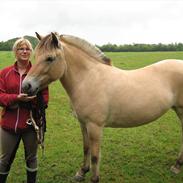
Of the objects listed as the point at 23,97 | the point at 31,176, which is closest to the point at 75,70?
the point at 23,97

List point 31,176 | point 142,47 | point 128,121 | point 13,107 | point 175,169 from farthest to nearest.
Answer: point 142,47, point 175,169, point 128,121, point 31,176, point 13,107

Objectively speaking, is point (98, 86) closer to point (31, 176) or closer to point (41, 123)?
point (41, 123)

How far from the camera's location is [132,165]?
17.8 feet

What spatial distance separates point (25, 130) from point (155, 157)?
2858 mm

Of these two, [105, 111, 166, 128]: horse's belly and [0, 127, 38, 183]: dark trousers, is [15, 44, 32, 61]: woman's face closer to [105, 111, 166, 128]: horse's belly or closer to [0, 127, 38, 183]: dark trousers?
[0, 127, 38, 183]: dark trousers

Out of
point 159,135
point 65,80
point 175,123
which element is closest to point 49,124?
point 159,135

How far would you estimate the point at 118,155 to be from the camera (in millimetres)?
5879

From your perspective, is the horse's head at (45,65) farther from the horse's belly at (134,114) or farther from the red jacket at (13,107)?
the horse's belly at (134,114)

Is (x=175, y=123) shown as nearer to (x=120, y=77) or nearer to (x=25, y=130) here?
(x=120, y=77)

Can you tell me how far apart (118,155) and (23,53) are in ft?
9.79

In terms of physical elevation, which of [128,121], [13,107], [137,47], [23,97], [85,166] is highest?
[137,47]

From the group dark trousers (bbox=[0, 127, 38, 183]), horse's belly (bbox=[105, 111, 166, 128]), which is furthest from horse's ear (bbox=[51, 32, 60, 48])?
horse's belly (bbox=[105, 111, 166, 128])

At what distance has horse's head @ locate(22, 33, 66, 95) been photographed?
370 centimetres

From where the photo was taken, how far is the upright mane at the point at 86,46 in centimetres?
428
